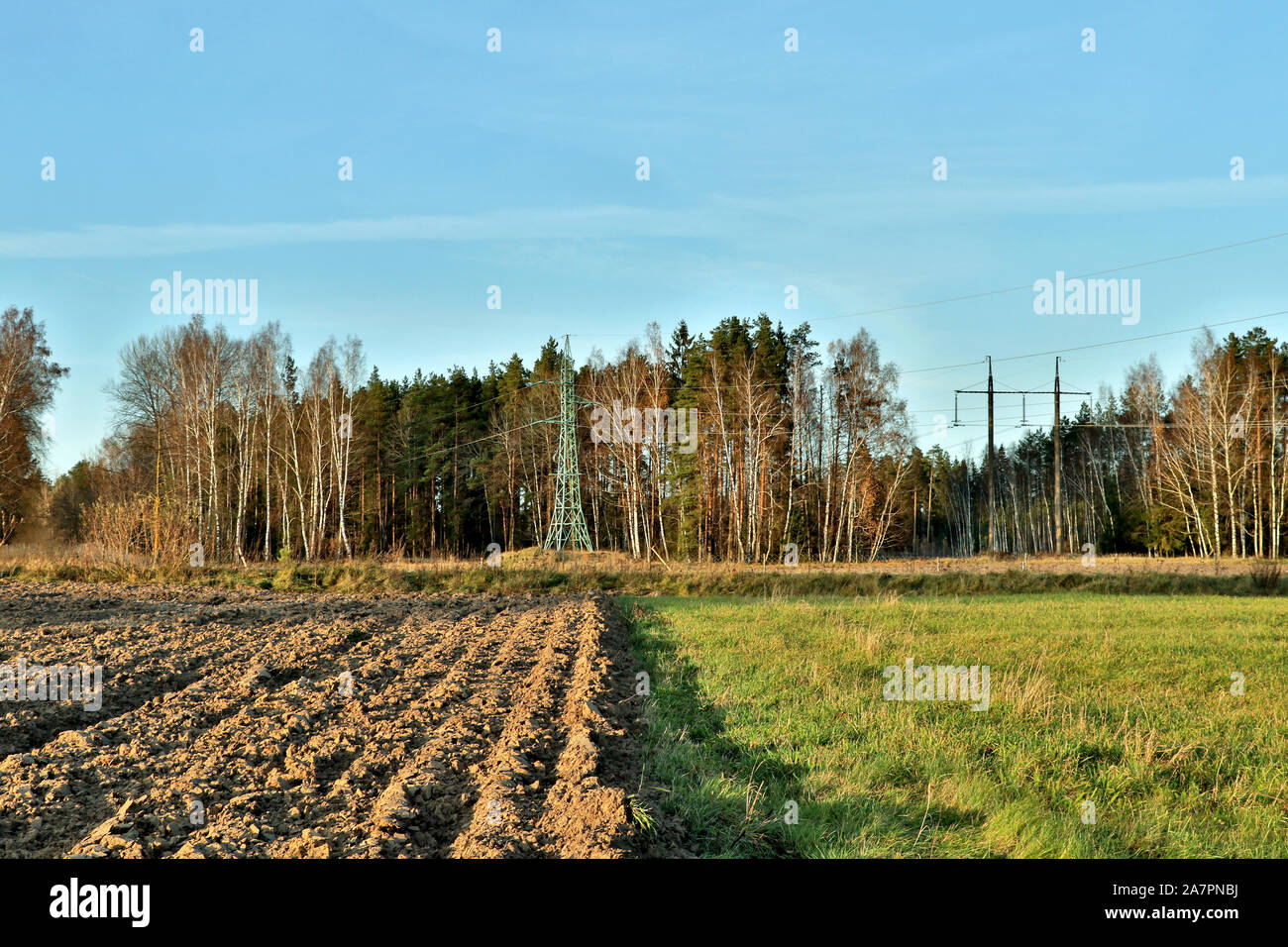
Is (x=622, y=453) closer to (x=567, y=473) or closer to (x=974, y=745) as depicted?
(x=567, y=473)

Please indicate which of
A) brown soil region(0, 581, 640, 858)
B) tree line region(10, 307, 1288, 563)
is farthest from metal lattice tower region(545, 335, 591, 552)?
brown soil region(0, 581, 640, 858)

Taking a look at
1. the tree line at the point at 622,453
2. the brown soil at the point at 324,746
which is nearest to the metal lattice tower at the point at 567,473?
the tree line at the point at 622,453

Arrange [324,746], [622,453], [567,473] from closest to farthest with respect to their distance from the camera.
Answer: [324,746], [567,473], [622,453]

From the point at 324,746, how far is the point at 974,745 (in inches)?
212

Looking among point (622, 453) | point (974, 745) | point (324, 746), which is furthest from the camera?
point (622, 453)

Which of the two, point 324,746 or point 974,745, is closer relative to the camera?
point 324,746

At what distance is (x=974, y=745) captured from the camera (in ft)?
23.4

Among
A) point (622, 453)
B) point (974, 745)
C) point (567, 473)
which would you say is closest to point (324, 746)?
point (974, 745)

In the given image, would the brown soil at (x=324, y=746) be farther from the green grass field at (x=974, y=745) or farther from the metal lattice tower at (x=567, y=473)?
the metal lattice tower at (x=567, y=473)

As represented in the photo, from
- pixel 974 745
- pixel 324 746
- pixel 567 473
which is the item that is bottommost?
pixel 974 745

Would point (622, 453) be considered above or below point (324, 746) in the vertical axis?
above

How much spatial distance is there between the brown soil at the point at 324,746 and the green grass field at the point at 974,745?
733 millimetres
